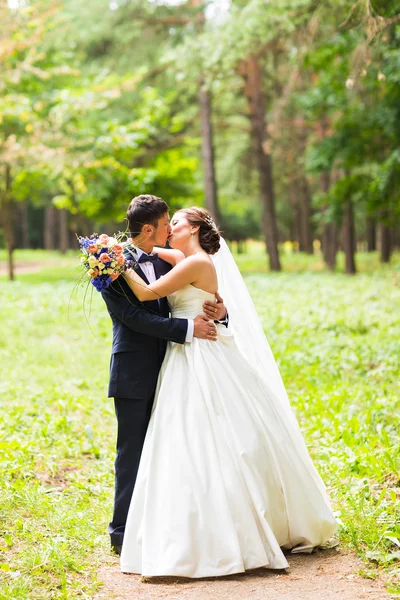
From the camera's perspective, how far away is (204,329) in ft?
15.8

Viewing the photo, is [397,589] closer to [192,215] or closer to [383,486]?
[383,486]

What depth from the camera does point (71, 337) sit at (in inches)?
505

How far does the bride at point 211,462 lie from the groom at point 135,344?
0.10 metres

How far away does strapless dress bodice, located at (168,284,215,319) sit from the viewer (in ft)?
16.0

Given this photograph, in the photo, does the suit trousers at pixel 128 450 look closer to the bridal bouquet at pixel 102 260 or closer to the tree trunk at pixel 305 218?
the bridal bouquet at pixel 102 260

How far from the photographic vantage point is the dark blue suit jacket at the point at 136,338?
4.68 m

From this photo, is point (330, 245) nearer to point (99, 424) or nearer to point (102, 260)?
point (99, 424)

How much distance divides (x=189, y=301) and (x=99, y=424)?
3.74 meters

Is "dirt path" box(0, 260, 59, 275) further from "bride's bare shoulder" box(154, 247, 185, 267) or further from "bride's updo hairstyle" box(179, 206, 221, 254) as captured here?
"bride's updo hairstyle" box(179, 206, 221, 254)

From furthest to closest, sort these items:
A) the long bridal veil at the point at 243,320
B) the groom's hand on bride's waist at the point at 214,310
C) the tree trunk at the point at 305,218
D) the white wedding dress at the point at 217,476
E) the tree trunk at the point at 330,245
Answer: the tree trunk at the point at 305,218, the tree trunk at the point at 330,245, the long bridal veil at the point at 243,320, the groom's hand on bride's waist at the point at 214,310, the white wedding dress at the point at 217,476

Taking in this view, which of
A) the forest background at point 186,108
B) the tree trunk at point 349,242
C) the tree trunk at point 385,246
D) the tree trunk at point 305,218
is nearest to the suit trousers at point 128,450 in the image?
the forest background at point 186,108

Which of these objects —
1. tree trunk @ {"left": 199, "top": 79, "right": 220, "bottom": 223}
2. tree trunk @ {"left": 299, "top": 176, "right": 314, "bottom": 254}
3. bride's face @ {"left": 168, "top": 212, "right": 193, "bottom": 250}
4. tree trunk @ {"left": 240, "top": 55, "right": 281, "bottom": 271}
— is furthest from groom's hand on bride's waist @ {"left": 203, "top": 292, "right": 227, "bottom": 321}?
tree trunk @ {"left": 299, "top": 176, "right": 314, "bottom": 254}

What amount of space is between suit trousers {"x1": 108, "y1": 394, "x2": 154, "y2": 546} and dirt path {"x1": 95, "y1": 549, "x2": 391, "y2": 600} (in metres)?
0.35

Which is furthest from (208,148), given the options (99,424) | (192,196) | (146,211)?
(146,211)
